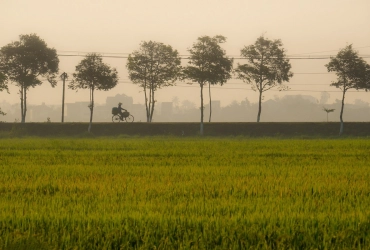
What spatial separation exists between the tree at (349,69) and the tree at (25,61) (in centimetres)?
3426

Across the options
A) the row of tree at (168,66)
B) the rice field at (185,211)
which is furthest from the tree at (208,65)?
the rice field at (185,211)

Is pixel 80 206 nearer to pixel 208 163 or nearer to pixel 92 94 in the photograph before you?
pixel 208 163

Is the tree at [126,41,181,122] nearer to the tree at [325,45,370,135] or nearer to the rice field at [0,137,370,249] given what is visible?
the tree at [325,45,370,135]

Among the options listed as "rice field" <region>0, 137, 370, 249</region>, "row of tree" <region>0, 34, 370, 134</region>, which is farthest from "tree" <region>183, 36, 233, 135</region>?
"rice field" <region>0, 137, 370, 249</region>

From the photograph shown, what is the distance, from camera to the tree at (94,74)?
66.3 m

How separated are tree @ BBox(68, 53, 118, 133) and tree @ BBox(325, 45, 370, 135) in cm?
2548

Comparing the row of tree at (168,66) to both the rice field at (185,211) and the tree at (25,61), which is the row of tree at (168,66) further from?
the rice field at (185,211)

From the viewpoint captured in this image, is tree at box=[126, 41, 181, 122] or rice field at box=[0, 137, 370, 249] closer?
rice field at box=[0, 137, 370, 249]

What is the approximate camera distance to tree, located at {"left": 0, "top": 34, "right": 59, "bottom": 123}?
6788 cm

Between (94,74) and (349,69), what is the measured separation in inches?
1160

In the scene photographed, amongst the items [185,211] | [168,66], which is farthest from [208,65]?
[185,211]

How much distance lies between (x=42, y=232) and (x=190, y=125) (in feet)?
189

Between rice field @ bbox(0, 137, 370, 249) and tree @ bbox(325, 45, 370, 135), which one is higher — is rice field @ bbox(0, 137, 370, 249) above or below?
below

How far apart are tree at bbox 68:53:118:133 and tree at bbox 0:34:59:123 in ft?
17.6
